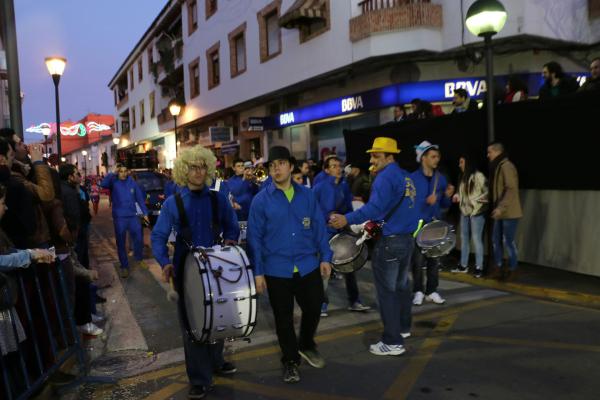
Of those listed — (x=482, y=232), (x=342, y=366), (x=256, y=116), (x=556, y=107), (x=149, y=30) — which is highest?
(x=149, y=30)

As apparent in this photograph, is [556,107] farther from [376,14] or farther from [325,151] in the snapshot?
[325,151]

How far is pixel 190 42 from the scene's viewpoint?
90.6ft

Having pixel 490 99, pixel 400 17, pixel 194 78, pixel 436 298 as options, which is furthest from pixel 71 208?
pixel 194 78

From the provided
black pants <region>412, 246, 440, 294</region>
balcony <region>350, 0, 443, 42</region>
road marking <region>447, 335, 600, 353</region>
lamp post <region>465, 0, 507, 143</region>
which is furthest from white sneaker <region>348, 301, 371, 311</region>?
balcony <region>350, 0, 443, 42</region>

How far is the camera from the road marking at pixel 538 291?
6385 mm

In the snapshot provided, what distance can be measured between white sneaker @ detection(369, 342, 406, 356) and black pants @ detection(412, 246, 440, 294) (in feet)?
5.49

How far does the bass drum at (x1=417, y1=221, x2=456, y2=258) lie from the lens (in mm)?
5547

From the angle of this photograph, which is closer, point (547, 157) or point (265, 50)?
point (547, 157)

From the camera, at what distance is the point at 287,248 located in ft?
13.9

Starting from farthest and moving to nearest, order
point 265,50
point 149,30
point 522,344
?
1. point 149,30
2. point 265,50
3. point 522,344

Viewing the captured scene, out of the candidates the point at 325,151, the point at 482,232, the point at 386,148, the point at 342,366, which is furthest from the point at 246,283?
the point at 325,151

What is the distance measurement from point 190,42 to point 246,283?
85.4ft

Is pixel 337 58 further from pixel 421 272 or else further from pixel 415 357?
pixel 415 357

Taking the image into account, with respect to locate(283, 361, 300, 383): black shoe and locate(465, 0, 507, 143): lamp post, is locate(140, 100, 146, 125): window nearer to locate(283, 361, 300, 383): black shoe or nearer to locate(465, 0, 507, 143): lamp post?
locate(465, 0, 507, 143): lamp post
